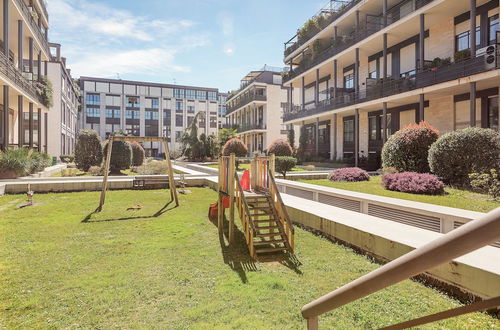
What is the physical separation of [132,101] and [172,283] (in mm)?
77393

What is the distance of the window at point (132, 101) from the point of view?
74606 millimetres

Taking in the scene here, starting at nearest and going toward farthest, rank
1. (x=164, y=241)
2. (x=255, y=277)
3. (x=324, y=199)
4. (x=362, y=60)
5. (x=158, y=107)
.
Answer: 1. (x=255, y=277)
2. (x=164, y=241)
3. (x=324, y=199)
4. (x=362, y=60)
5. (x=158, y=107)

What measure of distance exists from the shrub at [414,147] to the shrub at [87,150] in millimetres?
19267

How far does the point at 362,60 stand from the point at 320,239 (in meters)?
25.0

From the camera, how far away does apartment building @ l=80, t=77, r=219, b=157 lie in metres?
71.8

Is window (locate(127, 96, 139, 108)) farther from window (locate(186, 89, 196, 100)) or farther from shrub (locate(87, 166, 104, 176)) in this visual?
shrub (locate(87, 166, 104, 176))

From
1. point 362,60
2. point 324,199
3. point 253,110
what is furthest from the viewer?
point 253,110

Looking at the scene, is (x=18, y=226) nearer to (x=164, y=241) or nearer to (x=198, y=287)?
(x=164, y=241)

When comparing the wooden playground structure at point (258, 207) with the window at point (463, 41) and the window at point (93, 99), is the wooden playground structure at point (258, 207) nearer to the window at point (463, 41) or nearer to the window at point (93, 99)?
the window at point (463, 41)

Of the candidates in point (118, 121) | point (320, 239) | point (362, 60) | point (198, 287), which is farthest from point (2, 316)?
point (118, 121)

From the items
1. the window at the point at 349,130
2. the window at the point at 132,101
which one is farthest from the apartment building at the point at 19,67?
the window at the point at 132,101

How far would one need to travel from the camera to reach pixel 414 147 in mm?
13734

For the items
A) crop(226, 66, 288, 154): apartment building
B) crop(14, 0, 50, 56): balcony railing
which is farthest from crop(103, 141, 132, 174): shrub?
crop(226, 66, 288, 154): apartment building

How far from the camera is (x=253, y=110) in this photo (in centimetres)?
5266
